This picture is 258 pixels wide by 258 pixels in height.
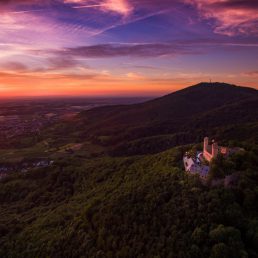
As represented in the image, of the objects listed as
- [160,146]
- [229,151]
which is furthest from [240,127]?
[229,151]

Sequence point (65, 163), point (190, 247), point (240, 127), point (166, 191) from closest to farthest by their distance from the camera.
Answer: point (190, 247) < point (166, 191) < point (65, 163) < point (240, 127)

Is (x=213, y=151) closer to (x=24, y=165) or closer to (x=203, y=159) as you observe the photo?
(x=203, y=159)

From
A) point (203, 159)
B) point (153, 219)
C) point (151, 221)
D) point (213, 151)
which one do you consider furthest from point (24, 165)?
point (213, 151)

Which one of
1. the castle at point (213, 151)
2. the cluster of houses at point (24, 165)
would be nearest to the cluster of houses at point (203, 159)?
the castle at point (213, 151)

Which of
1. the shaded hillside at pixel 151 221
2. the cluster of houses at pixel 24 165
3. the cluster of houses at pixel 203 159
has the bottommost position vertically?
the cluster of houses at pixel 24 165

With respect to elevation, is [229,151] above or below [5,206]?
above

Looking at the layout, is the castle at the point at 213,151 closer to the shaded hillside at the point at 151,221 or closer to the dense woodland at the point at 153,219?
the dense woodland at the point at 153,219

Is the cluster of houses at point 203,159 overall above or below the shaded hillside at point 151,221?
above

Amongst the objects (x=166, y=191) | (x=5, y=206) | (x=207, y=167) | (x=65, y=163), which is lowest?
(x=5, y=206)

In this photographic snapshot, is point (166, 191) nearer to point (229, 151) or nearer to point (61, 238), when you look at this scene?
point (229, 151)
